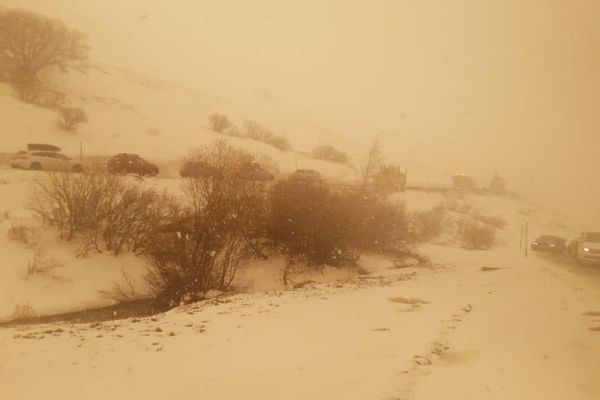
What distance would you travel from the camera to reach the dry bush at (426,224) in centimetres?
3853

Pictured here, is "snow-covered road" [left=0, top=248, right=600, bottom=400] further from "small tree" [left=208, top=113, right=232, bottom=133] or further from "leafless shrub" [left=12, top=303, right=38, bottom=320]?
"small tree" [left=208, top=113, right=232, bottom=133]

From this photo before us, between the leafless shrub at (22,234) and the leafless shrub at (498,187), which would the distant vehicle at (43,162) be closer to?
the leafless shrub at (22,234)

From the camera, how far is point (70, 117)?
4678 cm

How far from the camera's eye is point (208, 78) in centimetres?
12938

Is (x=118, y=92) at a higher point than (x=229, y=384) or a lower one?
higher

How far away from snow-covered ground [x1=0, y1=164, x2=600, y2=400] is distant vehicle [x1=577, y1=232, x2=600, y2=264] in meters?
3.51

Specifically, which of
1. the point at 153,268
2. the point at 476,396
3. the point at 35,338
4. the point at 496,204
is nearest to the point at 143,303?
the point at 153,268

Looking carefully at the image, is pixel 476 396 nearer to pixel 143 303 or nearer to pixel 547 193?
pixel 143 303

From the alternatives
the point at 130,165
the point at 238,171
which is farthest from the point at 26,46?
the point at 238,171

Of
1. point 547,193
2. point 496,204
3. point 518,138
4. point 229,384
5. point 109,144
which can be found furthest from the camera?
point 518,138

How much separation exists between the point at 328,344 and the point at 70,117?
42204 millimetres

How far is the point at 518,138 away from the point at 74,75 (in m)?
153

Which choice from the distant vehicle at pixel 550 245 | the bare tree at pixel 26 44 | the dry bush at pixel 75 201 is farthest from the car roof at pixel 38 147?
the distant vehicle at pixel 550 245

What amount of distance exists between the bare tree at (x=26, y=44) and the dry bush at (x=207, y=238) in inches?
1508
